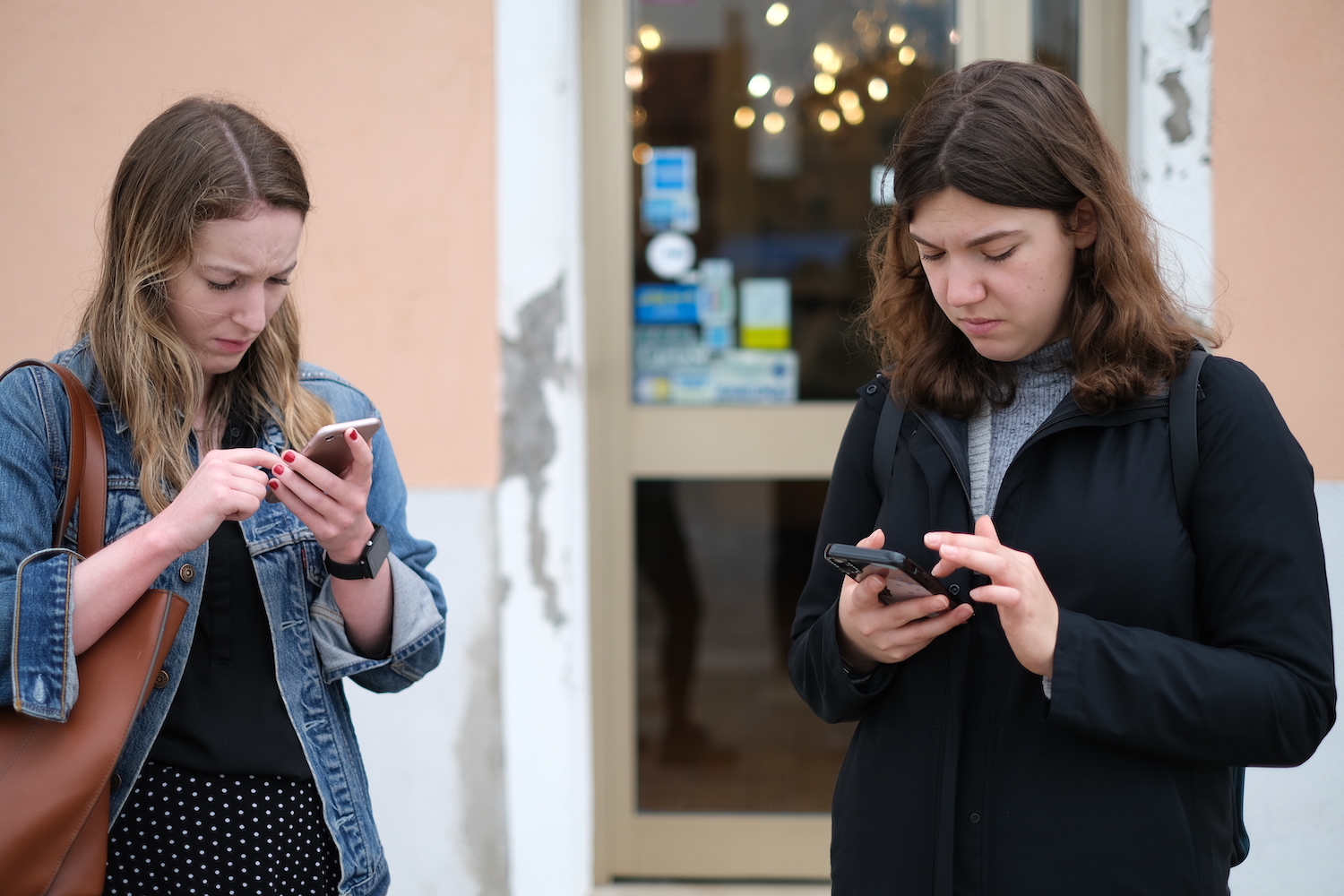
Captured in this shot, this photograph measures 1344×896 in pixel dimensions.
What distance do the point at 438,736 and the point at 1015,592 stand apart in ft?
6.98

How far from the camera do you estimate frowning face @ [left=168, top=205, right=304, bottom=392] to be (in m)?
1.49

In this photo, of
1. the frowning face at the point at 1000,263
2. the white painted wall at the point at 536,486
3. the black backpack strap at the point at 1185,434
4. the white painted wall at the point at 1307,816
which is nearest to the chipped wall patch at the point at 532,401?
the white painted wall at the point at 536,486

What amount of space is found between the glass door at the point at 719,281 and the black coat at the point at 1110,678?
1.85m

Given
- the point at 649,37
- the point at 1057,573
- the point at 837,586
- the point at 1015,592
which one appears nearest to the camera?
the point at 1015,592

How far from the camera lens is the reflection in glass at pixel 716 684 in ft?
11.2

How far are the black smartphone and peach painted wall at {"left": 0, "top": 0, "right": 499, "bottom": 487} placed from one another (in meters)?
1.83

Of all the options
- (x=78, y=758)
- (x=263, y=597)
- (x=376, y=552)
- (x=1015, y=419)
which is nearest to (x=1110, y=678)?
(x=1015, y=419)

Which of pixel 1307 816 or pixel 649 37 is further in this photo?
pixel 649 37

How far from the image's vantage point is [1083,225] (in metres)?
1.42

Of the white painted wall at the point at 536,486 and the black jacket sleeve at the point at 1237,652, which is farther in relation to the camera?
the white painted wall at the point at 536,486

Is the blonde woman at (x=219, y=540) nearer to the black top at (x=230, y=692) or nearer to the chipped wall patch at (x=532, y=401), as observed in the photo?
the black top at (x=230, y=692)

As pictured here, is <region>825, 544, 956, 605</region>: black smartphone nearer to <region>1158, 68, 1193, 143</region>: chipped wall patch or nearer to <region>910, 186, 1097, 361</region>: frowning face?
<region>910, 186, 1097, 361</region>: frowning face

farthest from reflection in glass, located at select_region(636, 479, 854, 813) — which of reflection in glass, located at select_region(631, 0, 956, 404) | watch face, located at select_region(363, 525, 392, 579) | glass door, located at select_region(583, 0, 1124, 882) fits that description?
watch face, located at select_region(363, 525, 392, 579)

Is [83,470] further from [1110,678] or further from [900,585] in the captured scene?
[1110,678]
